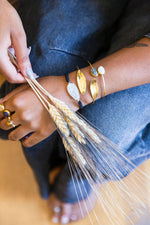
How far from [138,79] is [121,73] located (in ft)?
0.17

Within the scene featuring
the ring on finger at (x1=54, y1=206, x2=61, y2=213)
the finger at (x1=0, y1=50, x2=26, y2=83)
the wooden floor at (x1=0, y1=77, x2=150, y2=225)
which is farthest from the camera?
the ring on finger at (x1=54, y1=206, x2=61, y2=213)

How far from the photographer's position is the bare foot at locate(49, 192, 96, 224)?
0.85 m

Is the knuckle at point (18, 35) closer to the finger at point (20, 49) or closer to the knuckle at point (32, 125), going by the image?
the finger at point (20, 49)

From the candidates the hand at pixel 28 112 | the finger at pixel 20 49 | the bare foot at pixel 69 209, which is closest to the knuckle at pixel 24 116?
the hand at pixel 28 112

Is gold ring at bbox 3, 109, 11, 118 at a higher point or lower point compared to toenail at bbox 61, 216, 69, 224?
higher

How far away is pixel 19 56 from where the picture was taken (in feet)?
1.61

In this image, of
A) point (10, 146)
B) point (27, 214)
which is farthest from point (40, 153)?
point (27, 214)

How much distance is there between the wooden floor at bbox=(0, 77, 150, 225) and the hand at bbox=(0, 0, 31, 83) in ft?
1.20

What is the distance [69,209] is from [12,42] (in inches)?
31.4

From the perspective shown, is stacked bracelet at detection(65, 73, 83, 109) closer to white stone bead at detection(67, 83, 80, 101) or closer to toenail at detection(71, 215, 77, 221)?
white stone bead at detection(67, 83, 80, 101)

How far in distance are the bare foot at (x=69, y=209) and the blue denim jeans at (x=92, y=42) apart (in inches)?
12.2

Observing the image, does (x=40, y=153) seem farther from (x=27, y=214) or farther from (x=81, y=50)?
(x=81, y=50)

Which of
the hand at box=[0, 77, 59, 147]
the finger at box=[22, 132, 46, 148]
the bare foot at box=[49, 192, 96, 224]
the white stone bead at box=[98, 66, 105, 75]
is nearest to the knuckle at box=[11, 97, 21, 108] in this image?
the hand at box=[0, 77, 59, 147]

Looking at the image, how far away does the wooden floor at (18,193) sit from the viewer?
0.77 metres
